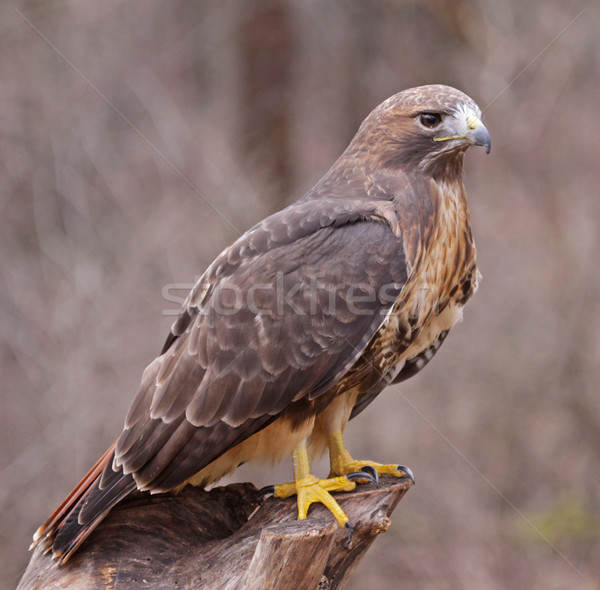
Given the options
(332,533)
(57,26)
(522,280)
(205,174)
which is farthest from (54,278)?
(332,533)

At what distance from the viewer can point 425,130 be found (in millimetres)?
3199

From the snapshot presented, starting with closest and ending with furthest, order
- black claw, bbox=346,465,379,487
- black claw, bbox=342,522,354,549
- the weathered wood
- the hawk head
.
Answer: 1. the weathered wood
2. black claw, bbox=342,522,354,549
3. the hawk head
4. black claw, bbox=346,465,379,487

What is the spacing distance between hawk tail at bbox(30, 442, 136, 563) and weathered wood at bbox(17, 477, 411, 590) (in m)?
0.06

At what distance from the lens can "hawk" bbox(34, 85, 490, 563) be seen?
9.78ft

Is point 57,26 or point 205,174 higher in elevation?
point 57,26

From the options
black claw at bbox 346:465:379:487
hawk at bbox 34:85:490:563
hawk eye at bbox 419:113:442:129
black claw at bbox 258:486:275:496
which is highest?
hawk eye at bbox 419:113:442:129

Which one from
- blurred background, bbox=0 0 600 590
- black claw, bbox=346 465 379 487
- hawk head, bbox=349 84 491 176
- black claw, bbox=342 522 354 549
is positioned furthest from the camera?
blurred background, bbox=0 0 600 590

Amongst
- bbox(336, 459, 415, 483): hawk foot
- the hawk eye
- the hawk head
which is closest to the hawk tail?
bbox(336, 459, 415, 483): hawk foot

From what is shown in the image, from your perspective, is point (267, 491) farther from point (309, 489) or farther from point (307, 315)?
point (307, 315)

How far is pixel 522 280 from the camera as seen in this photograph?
22.0 feet

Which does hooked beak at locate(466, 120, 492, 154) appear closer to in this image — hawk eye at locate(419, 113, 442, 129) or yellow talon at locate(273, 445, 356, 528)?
hawk eye at locate(419, 113, 442, 129)

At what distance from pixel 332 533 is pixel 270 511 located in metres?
0.53

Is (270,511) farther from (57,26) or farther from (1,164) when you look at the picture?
(57,26)

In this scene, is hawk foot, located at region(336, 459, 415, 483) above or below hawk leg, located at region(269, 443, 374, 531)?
below
